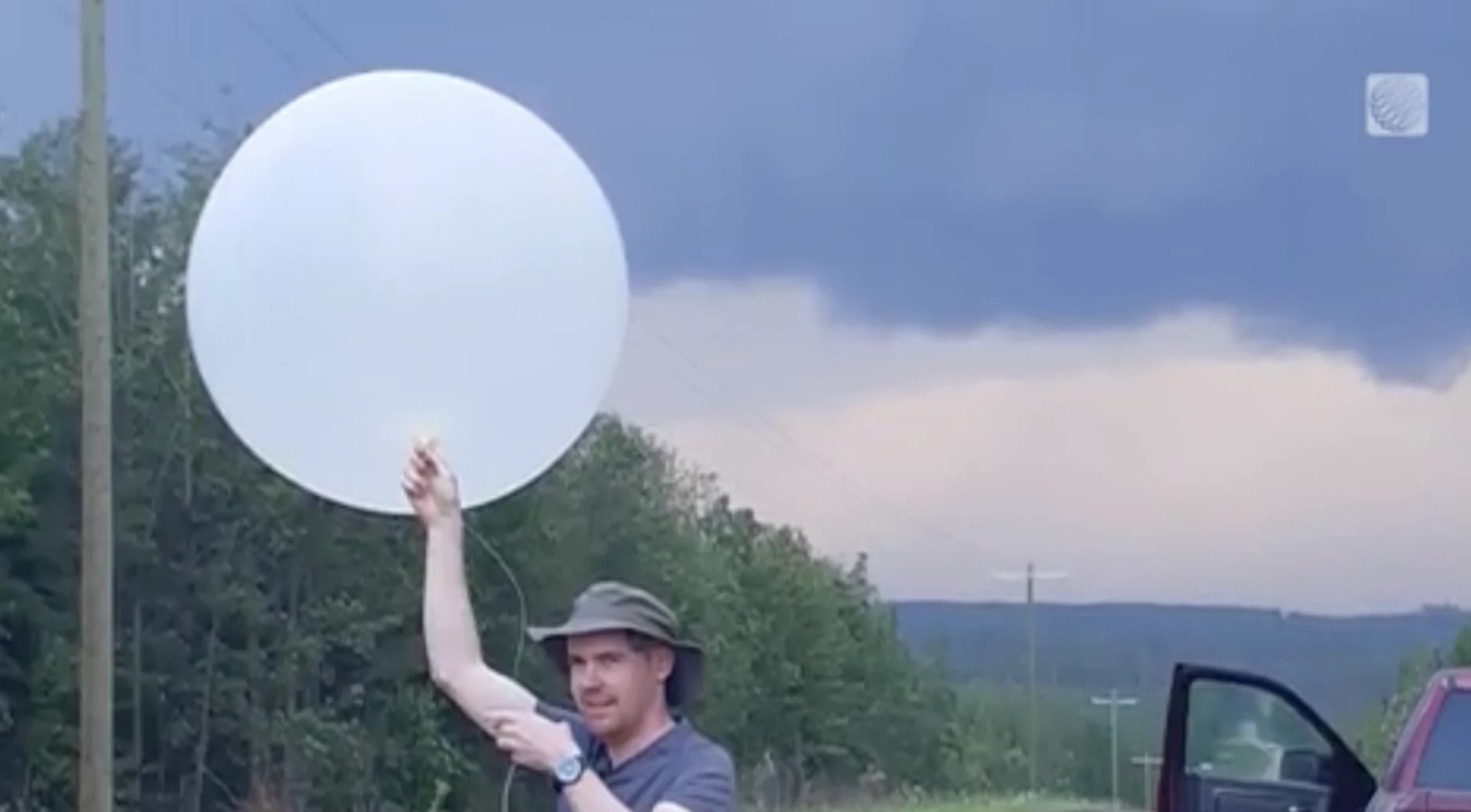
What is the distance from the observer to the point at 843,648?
16328 mm

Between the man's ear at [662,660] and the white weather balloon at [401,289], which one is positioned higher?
the white weather balloon at [401,289]

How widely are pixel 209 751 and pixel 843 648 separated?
4340mm

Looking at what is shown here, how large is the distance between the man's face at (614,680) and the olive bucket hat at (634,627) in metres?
0.01

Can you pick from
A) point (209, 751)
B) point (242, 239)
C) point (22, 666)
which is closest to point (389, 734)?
point (209, 751)

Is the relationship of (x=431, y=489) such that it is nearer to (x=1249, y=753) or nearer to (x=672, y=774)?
(x=672, y=774)

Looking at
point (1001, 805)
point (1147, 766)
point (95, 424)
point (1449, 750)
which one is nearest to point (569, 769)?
point (1449, 750)

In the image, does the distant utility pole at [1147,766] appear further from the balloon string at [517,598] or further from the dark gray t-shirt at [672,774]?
the dark gray t-shirt at [672,774]

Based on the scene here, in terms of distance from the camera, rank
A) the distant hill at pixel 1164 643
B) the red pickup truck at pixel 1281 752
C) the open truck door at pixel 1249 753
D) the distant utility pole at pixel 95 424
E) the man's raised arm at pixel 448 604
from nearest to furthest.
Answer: the man's raised arm at pixel 448 604, the red pickup truck at pixel 1281 752, the open truck door at pixel 1249 753, the distant utility pole at pixel 95 424, the distant hill at pixel 1164 643

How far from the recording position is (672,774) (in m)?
3.39

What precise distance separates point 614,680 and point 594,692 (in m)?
0.03

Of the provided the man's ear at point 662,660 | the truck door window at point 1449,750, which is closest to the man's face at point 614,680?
the man's ear at point 662,660

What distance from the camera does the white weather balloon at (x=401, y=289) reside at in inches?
150

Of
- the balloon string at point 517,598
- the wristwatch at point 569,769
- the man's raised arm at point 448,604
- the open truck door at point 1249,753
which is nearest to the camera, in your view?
the wristwatch at point 569,769

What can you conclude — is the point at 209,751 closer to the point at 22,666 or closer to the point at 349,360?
the point at 22,666
